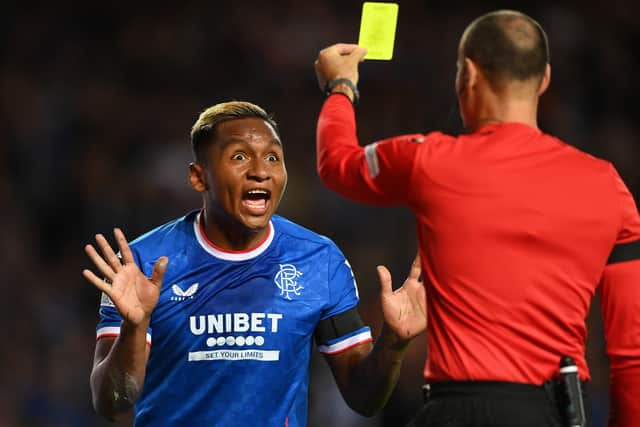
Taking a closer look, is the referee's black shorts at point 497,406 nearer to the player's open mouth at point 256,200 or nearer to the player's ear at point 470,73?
the player's ear at point 470,73

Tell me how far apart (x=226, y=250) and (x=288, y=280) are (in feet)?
1.06

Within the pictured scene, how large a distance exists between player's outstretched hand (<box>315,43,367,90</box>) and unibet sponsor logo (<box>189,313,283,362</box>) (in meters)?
1.19

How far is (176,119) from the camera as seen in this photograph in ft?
33.3

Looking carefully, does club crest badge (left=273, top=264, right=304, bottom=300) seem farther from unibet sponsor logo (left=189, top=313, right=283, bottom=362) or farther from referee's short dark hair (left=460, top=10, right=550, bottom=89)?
referee's short dark hair (left=460, top=10, right=550, bottom=89)

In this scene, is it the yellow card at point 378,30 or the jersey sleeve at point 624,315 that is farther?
the yellow card at point 378,30

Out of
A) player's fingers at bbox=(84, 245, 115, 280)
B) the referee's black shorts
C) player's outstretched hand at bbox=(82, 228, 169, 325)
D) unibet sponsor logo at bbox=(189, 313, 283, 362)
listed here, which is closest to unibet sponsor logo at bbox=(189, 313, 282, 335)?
unibet sponsor logo at bbox=(189, 313, 283, 362)

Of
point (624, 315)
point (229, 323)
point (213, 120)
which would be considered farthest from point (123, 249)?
point (624, 315)

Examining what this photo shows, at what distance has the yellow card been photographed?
4.10 m

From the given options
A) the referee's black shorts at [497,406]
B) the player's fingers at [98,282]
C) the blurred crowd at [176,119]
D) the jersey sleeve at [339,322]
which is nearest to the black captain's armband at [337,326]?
the jersey sleeve at [339,322]

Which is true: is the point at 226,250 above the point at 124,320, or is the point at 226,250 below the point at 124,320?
above

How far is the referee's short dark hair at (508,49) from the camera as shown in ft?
11.1

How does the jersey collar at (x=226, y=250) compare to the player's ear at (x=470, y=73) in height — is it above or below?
below

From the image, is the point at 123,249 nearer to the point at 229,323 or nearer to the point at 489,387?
the point at 229,323

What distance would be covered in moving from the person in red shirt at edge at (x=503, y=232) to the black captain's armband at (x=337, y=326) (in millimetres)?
1388
